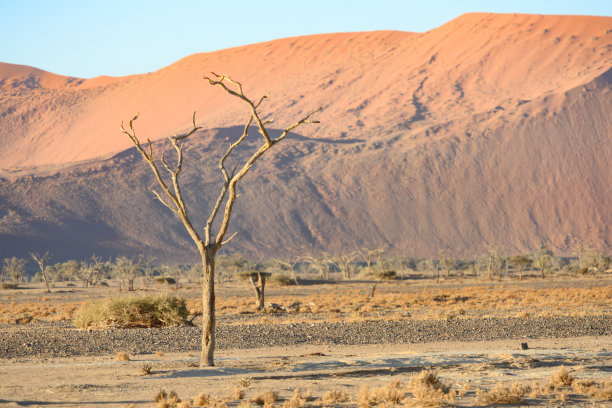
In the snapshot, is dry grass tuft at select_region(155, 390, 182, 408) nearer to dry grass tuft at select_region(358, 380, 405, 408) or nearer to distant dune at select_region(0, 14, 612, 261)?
dry grass tuft at select_region(358, 380, 405, 408)

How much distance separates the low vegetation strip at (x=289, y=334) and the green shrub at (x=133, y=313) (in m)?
0.59

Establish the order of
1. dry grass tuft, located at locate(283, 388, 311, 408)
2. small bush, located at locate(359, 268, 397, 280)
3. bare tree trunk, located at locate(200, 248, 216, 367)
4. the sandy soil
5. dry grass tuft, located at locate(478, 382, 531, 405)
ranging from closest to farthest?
dry grass tuft, located at locate(283, 388, 311, 408) → dry grass tuft, located at locate(478, 382, 531, 405) → the sandy soil → bare tree trunk, located at locate(200, 248, 216, 367) → small bush, located at locate(359, 268, 397, 280)

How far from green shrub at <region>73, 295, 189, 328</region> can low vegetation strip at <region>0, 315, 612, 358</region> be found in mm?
593

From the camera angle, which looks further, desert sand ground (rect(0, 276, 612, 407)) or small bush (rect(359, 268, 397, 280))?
small bush (rect(359, 268, 397, 280))

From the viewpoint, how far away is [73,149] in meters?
150

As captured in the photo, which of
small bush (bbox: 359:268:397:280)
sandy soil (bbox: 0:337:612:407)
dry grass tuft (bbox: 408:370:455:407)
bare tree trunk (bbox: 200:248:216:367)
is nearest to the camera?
dry grass tuft (bbox: 408:370:455:407)

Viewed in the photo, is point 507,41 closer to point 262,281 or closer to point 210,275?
point 262,281

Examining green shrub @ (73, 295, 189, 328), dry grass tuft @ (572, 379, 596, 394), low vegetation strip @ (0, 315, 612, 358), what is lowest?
low vegetation strip @ (0, 315, 612, 358)

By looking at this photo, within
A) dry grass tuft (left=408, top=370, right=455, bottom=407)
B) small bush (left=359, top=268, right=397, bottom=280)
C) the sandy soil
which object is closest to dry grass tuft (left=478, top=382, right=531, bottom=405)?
the sandy soil

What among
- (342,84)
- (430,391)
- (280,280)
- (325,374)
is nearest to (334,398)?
(430,391)

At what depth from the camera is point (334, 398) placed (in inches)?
420

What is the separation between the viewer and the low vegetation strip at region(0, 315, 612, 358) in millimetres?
18469

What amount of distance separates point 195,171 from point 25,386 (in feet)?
321

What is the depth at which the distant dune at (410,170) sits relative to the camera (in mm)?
98562
